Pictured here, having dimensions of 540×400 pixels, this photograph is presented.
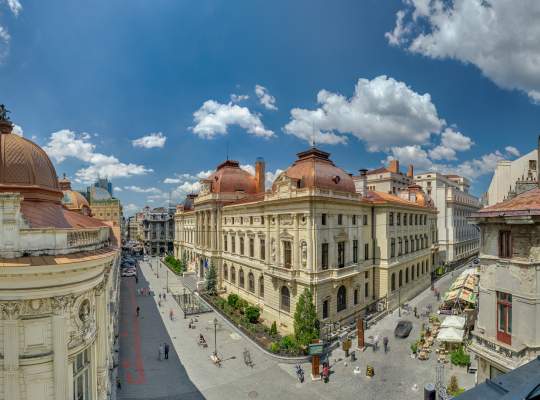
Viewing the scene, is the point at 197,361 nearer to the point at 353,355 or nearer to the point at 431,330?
the point at 353,355

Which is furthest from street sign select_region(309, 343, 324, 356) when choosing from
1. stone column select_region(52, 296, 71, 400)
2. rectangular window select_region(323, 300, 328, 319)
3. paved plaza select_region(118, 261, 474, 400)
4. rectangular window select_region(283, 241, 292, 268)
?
stone column select_region(52, 296, 71, 400)

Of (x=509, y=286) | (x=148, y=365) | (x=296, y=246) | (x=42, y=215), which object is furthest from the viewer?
(x=296, y=246)

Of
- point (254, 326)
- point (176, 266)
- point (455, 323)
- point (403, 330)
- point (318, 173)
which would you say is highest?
point (318, 173)

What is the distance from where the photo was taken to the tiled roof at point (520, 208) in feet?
45.8

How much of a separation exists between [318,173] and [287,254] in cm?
942

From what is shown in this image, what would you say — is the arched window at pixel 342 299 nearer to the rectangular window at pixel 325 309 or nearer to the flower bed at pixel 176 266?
the rectangular window at pixel 325 309

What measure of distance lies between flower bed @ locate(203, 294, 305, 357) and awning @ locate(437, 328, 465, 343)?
39.7 feet

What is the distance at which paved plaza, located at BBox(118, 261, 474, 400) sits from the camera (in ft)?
70.8

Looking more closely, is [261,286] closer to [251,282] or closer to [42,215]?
[251,282]

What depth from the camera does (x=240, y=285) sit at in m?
44.2

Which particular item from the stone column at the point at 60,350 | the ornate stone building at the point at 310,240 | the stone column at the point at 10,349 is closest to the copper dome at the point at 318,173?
the ornate stone building at the point at 310,240

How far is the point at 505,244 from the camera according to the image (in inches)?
609

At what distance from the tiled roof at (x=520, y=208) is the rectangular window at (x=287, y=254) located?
19.5 metres

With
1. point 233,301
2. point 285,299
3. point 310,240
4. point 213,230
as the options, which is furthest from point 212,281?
point 310,240
